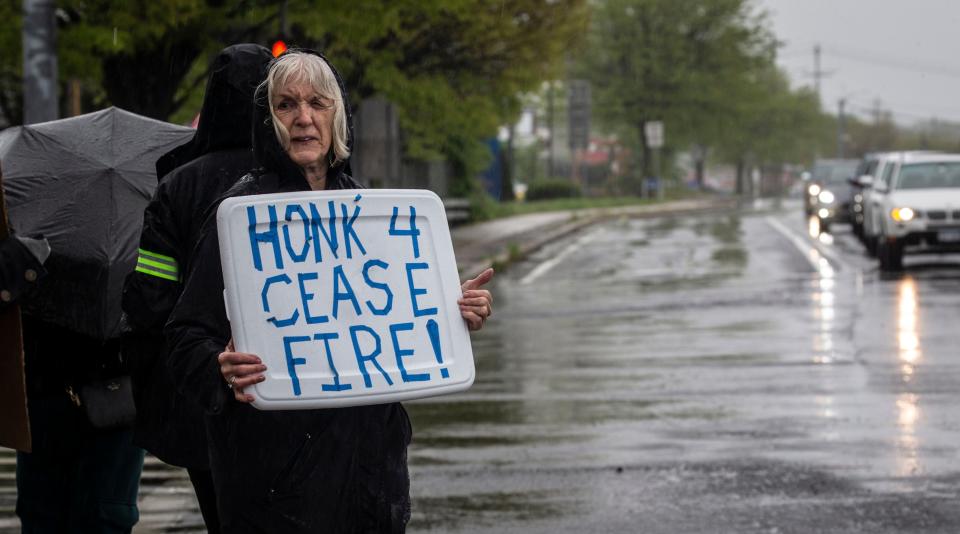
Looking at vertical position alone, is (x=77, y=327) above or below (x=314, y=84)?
below

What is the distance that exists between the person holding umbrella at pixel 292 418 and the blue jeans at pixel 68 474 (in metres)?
1.28

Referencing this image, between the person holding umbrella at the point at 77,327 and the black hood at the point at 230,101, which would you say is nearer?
the black hood at the point at 230,101

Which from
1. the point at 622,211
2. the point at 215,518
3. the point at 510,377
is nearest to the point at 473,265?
the point at 510,377

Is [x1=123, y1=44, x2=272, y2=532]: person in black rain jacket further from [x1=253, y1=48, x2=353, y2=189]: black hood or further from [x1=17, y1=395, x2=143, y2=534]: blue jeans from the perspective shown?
[x1=17, y1=395, x2=143, y2=534]: blue jeans

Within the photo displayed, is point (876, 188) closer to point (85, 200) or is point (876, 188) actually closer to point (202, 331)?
point (85, 200)

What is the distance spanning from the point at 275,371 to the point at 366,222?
41 cm

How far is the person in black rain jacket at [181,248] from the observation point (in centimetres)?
419

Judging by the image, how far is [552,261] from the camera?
28.1 metres

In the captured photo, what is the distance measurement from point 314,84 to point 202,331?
0.62 m

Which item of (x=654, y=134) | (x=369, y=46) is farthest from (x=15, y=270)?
(x=654, y=134)

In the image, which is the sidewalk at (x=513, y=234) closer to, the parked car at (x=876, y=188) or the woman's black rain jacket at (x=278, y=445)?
→ the parked car at (x=876, y=188)

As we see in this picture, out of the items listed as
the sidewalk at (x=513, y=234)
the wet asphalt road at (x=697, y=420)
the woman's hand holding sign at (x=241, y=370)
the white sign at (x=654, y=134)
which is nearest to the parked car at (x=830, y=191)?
the sidewalk at (x=513, y=234)

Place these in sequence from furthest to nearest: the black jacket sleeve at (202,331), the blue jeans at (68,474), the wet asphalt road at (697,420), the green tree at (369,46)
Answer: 1. the green tree at (369,46)
2. the wet asphalt road at (697,420)
3. the blue jeans at (68,474)
4. the black jacket sleeve at (202,331)

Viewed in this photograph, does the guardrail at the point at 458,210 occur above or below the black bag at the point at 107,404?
below
